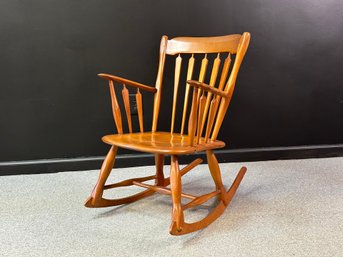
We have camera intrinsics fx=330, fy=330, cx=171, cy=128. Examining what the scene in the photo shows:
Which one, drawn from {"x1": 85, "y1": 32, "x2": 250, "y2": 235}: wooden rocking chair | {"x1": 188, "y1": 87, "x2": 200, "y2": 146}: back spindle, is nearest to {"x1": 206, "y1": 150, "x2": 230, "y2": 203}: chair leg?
{"x1": 85, "y1": 32, "x2": 250, "y2": 235}: wooden rocking chair

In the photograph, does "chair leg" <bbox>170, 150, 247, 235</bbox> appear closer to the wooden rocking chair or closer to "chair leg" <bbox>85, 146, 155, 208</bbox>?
the wooden rocking chair

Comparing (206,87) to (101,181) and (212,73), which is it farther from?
(101,181)

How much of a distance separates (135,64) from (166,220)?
3.52 feet

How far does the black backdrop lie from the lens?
201 cm

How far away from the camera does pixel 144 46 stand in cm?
211

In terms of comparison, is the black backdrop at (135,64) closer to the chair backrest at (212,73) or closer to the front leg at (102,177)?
the chair backrest at (212,73)

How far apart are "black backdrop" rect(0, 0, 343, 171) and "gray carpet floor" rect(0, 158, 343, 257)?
0.33m

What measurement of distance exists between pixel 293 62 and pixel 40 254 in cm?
197

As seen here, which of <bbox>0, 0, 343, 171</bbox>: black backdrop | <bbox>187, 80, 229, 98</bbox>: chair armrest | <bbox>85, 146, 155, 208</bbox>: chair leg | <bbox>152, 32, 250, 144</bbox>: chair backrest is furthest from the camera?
<bbox>0, 0, 343, 171</bbox>: black backdrop

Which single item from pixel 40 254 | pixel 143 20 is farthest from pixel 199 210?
pixel 143 20

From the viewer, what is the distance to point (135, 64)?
2.12 metres

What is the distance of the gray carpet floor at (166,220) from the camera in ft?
4.03

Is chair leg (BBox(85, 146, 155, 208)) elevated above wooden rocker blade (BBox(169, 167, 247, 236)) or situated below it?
above

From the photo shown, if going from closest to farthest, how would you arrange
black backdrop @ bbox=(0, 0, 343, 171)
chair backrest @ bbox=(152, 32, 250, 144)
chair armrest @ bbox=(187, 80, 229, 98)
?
chair armrest @ bbox=(187, 80, 229, 98), chair backrest @ bbox=(152, 32, 250, 144), black backdrop @ bbox=(0, 0, 343, 171)
